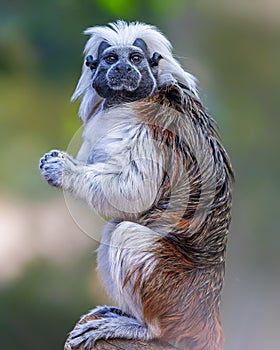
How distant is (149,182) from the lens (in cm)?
132

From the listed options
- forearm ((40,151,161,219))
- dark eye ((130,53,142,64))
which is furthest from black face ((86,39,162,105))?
forearm ((40,151,161,219))

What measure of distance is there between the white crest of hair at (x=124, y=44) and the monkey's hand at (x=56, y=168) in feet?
0.37

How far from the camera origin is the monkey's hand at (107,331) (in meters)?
1.42

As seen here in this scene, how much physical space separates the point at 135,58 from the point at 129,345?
1.90 feet

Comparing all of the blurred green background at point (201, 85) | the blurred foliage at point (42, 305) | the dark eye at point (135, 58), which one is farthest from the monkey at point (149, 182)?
the blurred foliage at point (42, 305)

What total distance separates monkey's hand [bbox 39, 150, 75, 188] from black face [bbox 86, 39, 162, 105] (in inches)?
5.8

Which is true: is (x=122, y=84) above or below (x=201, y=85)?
below

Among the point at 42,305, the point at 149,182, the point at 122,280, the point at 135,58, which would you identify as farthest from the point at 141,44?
the point at 42,305

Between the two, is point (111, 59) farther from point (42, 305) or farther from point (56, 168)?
point (42, 305)

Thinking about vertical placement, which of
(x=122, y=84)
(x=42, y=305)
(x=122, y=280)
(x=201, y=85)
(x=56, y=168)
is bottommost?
(x=42, y=305)

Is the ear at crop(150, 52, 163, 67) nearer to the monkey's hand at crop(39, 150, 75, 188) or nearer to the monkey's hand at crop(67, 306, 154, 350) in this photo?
the monkey's hand at crop(39, 150, 75, 188)

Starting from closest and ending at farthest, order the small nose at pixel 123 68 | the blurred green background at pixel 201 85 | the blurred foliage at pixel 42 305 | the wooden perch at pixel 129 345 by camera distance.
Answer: the small nose at pixel 123 68
the wooden perch at pixel 129 345
the blurred green background at pixel 201 85
the blurred foliage at pixel 42 305

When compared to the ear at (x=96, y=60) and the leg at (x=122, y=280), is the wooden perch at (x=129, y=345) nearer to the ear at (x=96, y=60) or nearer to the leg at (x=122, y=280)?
the leg at (x=122, y=280)
